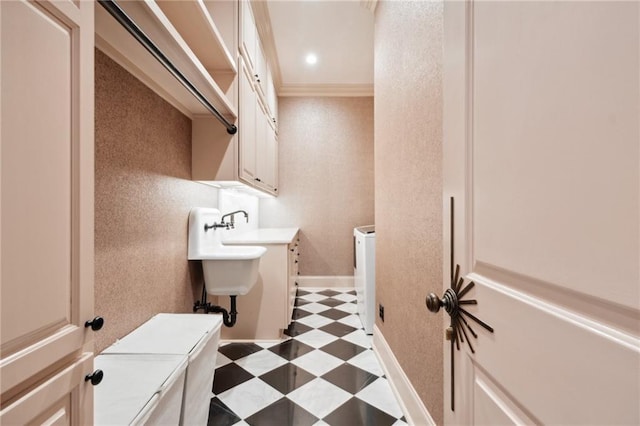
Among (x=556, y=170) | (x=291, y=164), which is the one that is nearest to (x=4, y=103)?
(x=556, y=170)

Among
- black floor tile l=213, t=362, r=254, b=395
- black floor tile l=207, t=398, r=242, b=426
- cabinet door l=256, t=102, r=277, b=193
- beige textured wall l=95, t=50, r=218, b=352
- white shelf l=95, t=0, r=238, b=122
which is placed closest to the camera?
white shelf l=95, t=0, r=238, b=122

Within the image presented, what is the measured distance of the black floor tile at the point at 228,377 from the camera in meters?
1.75

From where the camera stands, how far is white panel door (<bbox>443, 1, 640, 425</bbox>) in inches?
12.5

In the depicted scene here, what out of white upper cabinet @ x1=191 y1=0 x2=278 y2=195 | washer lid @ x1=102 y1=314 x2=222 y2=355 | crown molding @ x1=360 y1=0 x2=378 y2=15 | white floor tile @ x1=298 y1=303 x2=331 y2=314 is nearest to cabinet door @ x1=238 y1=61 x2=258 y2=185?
white upper cabinet @ x1=191 y1=0 x2=278 y2=195

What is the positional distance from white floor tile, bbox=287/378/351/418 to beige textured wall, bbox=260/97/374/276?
2297 mm

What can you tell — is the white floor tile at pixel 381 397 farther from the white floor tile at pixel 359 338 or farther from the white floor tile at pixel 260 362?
the white floor tile at pixel 260 362

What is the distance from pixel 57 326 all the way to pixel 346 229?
11.9 feet

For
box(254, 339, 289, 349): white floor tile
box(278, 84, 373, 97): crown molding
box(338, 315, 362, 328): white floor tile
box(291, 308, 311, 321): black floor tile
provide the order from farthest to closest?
box(278, 84, 373, 97): crown molding, box(291, 308, 311, 321): black floor tile, box(338, 315, 362, 328): white floor tile, box(254, 339, 289, 349): white floor tile

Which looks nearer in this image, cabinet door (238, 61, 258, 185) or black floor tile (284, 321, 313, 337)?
cabinet door (238, 61, 258, 185)

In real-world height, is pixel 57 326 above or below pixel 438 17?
below

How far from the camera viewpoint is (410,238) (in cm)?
141

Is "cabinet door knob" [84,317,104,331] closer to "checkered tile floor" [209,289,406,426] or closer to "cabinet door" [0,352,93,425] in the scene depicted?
"cabinet door" [0,352,93,425]

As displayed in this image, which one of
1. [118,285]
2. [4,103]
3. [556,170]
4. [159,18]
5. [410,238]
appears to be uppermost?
[159,18]

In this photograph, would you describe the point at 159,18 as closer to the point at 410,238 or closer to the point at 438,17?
the point at 438,17
